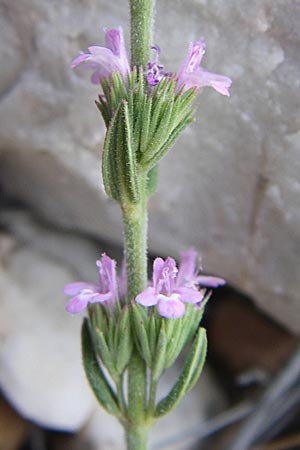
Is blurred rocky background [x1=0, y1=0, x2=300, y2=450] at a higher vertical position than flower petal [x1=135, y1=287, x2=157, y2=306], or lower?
higher

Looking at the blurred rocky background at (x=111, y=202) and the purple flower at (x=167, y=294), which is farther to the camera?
the blurred rocky background at (x=111, y=202)

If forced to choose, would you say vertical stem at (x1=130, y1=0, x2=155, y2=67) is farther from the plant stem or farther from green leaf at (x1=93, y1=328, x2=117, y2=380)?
the plant stem

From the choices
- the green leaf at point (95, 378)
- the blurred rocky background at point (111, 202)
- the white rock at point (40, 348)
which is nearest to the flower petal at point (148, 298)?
the green leaf at point (95, 378)

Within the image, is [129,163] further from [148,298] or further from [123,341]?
[123,341]

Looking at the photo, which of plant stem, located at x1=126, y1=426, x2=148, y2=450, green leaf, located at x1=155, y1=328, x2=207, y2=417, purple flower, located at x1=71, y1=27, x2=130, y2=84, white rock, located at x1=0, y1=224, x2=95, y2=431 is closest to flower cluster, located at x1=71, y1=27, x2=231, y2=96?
purple flower, located at x1=71, y1=27, x2=130, y2=84

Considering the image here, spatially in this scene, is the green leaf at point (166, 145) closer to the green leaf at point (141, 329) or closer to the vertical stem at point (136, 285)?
the vertical stem at point (136, 285)

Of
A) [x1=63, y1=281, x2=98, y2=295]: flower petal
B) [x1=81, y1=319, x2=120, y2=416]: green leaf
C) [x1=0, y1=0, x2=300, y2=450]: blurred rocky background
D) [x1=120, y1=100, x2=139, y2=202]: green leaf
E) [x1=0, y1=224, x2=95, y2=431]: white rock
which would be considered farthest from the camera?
[x1=0, y1=224, x2=95, y2=431]: white rock

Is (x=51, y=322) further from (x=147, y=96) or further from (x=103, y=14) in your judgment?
(x=147, y=96)

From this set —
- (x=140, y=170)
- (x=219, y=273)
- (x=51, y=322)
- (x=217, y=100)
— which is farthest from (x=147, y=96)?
(x=51, y=322)
